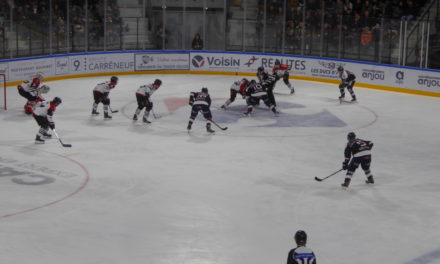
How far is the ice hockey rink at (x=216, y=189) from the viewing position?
9680 mm

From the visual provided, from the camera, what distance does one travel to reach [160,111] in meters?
19.7

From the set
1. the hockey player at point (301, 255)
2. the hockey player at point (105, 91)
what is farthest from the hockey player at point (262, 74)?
the hockey player at point (301, 255)

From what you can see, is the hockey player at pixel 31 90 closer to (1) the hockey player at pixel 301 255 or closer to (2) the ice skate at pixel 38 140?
(2) the ice skate at pixel 38 140

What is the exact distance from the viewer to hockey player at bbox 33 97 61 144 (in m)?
14.8

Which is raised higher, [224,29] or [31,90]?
[224,29]

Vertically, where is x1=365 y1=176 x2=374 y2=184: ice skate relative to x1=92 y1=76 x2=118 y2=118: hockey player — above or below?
below

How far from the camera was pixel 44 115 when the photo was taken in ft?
49.9

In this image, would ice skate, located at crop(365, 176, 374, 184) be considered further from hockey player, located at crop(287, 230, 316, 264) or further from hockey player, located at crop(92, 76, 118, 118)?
hockey player, located at crop(92, 76, 118, 118)

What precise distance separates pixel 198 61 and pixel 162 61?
4.64 feet

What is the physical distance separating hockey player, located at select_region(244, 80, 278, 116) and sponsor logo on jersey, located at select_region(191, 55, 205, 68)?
8715mm

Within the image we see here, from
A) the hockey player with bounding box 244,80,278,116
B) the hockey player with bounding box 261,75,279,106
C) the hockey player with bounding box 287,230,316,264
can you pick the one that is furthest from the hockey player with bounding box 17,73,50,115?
the hockey player with bounding box 287,230,316,264

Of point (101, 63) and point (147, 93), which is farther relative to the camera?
point (101, 63)

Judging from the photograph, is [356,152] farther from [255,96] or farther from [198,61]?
[198,61]

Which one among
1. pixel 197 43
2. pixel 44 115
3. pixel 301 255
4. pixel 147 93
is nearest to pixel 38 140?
pixel 44 115
